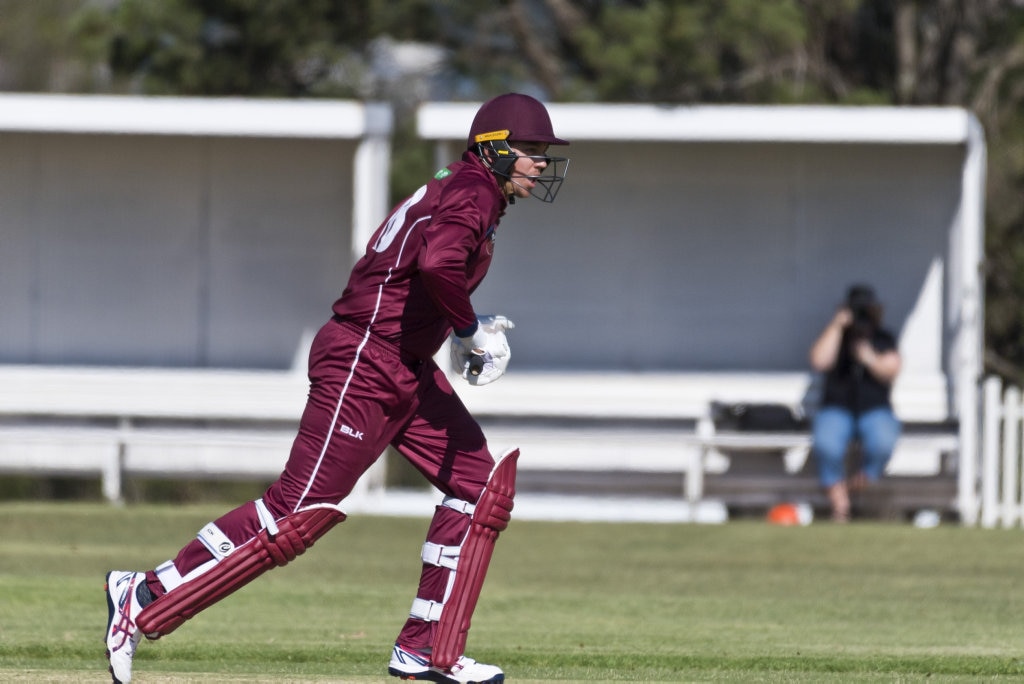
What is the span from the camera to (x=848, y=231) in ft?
47.1

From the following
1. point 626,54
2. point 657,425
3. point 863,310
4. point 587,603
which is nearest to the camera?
point 587,603

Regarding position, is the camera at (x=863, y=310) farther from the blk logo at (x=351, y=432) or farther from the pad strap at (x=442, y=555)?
the blk logo at (x=351, y=432)

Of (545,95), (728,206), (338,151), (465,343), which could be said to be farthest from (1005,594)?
(545,95)

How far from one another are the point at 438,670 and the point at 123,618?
0.99 metres

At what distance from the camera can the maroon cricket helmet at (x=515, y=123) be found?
17.9 feet

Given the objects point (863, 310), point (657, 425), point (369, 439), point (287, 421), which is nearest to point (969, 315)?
point (863, 310)

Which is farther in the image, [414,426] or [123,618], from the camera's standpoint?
[414,426]

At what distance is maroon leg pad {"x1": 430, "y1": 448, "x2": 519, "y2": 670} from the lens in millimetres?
5414

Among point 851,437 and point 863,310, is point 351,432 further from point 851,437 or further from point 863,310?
point 863,310

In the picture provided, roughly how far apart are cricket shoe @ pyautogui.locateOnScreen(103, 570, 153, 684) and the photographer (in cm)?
824

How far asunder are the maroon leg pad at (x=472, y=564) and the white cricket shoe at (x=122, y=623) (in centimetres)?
92

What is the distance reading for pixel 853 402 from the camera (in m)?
12.9

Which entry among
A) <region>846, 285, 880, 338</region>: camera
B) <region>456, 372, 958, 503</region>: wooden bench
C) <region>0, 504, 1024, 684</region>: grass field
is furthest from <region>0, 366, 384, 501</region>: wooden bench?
<region>846, 285, 880, 338</region>: camera

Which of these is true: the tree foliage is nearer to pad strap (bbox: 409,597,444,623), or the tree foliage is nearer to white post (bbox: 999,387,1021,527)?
white post (bbox: 999,387,1021,527)
